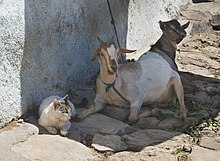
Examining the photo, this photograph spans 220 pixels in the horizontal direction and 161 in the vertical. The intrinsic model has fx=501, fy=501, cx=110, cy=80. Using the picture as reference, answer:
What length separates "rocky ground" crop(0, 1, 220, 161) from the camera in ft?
15.5

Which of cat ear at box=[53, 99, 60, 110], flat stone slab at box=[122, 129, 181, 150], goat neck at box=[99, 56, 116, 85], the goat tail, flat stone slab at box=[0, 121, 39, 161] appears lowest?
flat stone slab at box=[122, 129, 181, 150]

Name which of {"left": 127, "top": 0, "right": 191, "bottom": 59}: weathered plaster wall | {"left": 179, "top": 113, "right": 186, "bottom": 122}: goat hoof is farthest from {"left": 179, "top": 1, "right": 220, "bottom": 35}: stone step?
{"left": 179, "top": 113, "right": 186, "bottom": 122}: goat hoof

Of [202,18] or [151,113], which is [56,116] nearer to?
[151,113]

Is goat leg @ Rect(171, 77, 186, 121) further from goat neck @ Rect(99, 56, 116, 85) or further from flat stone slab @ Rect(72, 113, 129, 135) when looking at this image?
goat neck @ Rect(99, 56, 116, 85)

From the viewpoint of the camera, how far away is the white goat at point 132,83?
17.8 ft

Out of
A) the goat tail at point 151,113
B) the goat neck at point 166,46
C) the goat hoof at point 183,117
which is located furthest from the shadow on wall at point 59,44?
the goat hoof at point 183,117

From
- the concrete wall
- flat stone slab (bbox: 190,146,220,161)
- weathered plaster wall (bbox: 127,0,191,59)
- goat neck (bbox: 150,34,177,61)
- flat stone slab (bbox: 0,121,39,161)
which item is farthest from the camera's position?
weathered plaster wall (bbox: 127,0,191,59)

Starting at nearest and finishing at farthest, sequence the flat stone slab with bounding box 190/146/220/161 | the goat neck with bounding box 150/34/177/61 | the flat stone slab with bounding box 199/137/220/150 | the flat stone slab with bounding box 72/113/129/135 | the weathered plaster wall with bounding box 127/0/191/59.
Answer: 1. the flat stone slab with bounding box 190/146/220/161
2. the flat stone slab with bounding box 199/137/220/150
3. the flat stone slab with bounding box 72/113/129/135
4. the goat neck with bounding box 150/34/177/61
5. the weathered plaster wall with bounding box 127/0/191/59

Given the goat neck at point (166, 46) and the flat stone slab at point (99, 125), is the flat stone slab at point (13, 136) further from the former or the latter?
the goat neck at point (166, 46)

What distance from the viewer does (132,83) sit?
568 centimetres

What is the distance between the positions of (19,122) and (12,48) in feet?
2.55

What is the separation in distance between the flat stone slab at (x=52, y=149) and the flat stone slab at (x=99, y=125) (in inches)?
15.2

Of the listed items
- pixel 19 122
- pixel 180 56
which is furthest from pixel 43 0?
pixel 180 56

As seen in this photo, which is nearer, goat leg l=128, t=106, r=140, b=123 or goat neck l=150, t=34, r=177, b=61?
goat leg l=128, t=106, r=140, b=123
